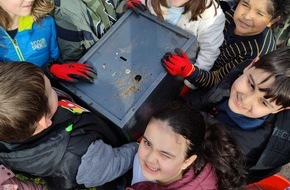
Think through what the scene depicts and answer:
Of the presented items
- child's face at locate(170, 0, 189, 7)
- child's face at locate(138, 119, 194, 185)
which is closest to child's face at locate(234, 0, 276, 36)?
child's face at locate(170, 0, 189, 7)

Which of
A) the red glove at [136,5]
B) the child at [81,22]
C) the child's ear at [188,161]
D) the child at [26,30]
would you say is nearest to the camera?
the child's ear at [188,161]

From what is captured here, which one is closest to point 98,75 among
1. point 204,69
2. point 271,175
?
point 204,69

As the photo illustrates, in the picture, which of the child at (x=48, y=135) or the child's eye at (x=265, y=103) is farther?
the child's eye at (x=265, y=103)

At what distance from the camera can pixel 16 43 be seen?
6.91 ft

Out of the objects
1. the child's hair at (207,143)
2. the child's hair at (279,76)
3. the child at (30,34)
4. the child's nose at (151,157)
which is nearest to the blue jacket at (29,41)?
the child at (30,34)

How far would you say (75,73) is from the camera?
2008mm

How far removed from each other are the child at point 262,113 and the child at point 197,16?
48cm

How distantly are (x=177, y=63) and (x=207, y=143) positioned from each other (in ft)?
1.81

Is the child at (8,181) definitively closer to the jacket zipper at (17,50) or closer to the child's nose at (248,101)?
the jacket zipper at (17,50)

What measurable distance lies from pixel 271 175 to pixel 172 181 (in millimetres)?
677

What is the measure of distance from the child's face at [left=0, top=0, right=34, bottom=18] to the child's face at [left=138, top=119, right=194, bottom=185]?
1079 mm

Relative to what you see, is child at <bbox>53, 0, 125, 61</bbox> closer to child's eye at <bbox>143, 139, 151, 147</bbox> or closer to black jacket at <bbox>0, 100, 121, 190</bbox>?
black jacket at <bbox>0, 100, 121, 190</bbox>

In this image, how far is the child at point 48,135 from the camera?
1423mm

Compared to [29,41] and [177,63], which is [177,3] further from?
[29,41]
